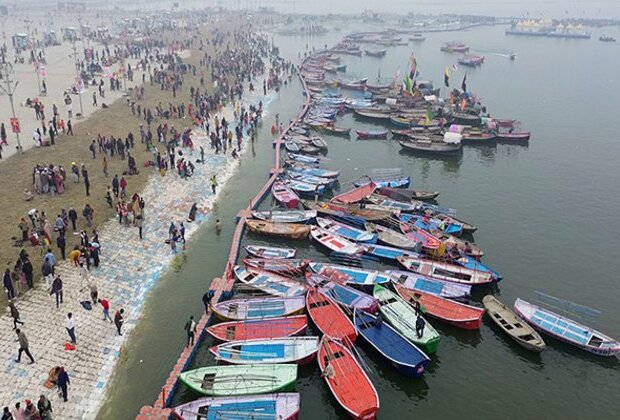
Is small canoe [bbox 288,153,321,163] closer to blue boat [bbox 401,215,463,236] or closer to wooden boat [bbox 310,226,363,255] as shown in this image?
wooden boat [bbox 310,226,363,255]

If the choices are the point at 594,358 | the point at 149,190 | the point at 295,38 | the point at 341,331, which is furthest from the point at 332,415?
the point at 295,38

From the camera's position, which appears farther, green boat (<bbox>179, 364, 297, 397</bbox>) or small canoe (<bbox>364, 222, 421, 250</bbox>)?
small canoe (<bbox>364, 222, 421, 250</bbox>)

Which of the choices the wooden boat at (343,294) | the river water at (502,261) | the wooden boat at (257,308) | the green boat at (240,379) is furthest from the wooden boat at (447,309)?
the green boat at (240,379)

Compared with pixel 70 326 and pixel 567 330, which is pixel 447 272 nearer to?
pixel 567 330

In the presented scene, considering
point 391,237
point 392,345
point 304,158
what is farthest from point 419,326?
point 304,158

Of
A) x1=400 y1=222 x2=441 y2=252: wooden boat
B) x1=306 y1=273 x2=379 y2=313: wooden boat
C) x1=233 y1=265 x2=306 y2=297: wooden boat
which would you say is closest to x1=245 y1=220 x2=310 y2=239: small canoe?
x1=233 y1=265 x2=306 y2=297: wooden boat

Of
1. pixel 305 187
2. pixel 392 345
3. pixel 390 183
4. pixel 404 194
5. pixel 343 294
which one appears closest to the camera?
pixel 392 345
